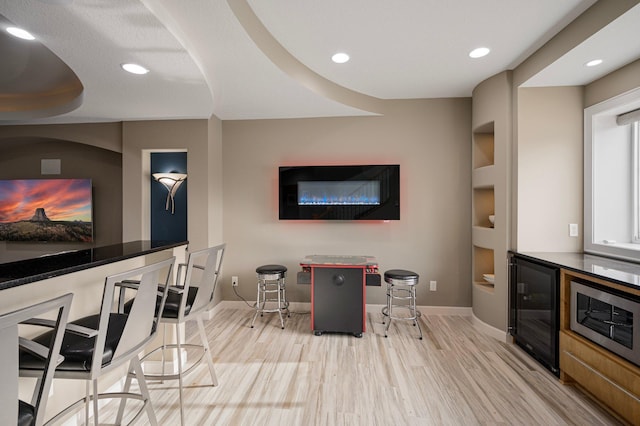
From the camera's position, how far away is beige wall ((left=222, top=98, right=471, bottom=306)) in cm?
366

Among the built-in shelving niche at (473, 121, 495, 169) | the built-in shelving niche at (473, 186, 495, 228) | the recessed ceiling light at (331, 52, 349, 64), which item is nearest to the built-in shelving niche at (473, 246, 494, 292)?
the built-in shelving niche at (473, 186, 495, 228)

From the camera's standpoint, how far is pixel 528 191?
282 centimetres

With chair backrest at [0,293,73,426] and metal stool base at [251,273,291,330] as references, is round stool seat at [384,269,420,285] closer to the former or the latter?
metal stool base at [251,273,291,330]

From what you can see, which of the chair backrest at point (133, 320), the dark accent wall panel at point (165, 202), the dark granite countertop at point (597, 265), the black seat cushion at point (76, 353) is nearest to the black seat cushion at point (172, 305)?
the chair backrest at point (133, 320)

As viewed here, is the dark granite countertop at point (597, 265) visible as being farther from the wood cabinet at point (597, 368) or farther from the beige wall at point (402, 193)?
the beige wall at point (402, 193)

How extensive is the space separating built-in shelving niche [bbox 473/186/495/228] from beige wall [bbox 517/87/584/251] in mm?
670

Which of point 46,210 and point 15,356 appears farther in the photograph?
point 46,210

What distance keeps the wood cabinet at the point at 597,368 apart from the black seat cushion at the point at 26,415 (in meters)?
2.70

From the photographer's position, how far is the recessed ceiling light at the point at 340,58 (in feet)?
8.77

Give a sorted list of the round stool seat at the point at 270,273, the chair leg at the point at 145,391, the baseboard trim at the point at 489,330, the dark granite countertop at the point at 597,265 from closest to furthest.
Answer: the chair leg at the point at 145,391 → the dark granite countertop at the point at 597,265 → the baseboard trim at the point at 489,330 → the round stool seat at the point at 270,273

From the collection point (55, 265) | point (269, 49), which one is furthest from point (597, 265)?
point (55, 265)

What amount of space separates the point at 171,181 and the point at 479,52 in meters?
3.68

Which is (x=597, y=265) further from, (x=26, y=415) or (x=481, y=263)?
(x=26, y=415)

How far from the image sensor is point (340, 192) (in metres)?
3.71
